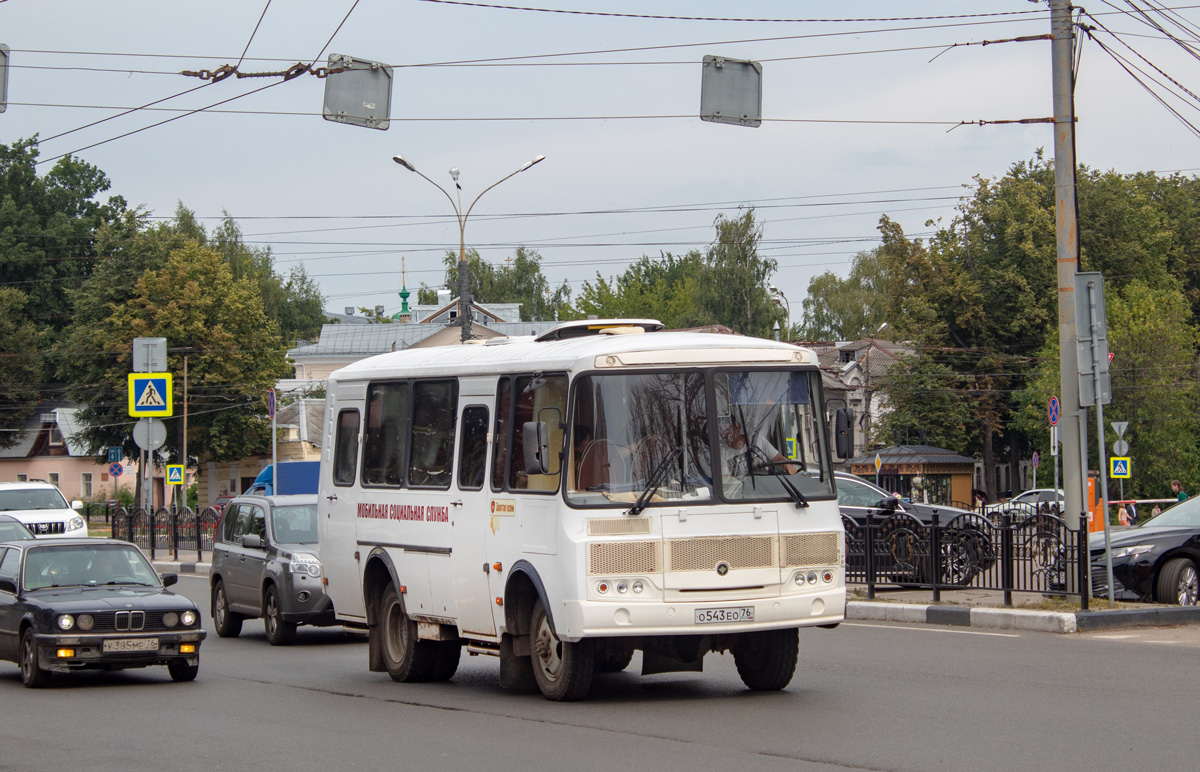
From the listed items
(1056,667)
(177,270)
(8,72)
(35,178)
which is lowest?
(1056,667)

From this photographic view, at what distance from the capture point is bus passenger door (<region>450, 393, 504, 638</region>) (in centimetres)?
1151

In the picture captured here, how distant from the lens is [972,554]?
17953 millimetres

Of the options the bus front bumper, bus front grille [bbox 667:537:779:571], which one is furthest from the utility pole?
bus front grille [bbox 667:537:779:571]

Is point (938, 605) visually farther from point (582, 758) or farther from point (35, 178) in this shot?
point (35, 178)

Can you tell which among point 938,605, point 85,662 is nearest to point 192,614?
point 85,662

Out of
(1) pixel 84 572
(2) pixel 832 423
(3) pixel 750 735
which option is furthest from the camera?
(1) pixel 84 572

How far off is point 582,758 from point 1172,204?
257 feet

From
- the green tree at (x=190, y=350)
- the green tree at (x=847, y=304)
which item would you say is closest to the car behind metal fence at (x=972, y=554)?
the green tree at (x=190, y=350)

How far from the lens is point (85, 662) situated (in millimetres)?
12758

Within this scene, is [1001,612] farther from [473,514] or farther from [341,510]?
[341,510]

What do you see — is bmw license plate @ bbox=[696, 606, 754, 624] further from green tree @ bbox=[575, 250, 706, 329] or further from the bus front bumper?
green tree @ bbox=[575, 250, 706, 329]

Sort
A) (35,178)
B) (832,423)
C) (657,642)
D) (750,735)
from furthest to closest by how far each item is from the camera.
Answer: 1. (35,178)
2. (832,423)
3. (657,642)
4. (750,735)

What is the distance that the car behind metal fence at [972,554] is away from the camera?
55.1 ft

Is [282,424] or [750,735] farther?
[282,424]
